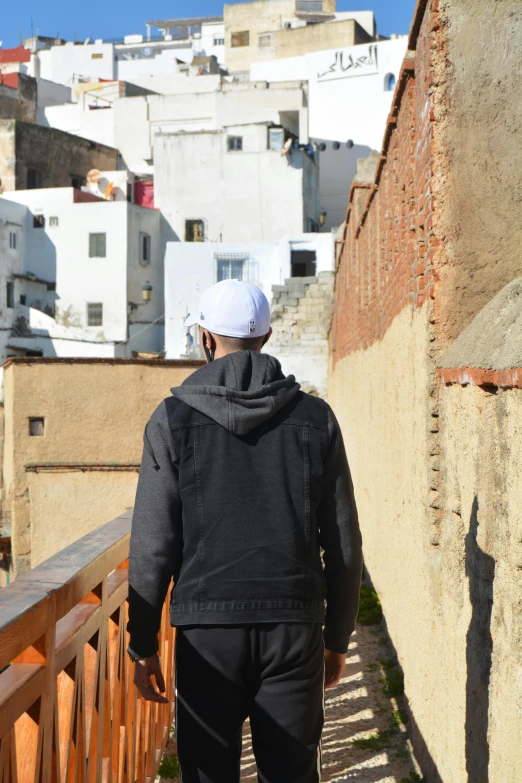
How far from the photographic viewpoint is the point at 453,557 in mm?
3537

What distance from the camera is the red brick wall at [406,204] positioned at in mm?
4102

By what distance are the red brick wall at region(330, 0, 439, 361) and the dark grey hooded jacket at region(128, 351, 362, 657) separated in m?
1.56

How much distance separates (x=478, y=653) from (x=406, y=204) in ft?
8.65

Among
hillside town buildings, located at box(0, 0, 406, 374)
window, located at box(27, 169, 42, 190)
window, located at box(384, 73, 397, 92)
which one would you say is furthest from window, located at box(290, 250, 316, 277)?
window, located at box(27, 169, 42, 190)

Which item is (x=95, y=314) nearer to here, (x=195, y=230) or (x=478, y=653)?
(x=195, y=230)

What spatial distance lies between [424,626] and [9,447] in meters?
16.7

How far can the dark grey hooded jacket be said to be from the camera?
2.53m

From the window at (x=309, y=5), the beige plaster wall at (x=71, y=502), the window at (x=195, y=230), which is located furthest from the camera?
the window at (x=309, y=5)

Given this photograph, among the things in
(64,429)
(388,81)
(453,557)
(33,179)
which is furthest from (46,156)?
(453,557)

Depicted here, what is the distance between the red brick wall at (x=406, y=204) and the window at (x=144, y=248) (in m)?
31.5

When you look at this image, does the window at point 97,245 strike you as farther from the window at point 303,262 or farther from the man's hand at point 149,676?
the man's hand at point 149,676

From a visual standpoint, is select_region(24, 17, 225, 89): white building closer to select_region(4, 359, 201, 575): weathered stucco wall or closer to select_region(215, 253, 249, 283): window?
select_region(215, 253, 249, 283): window

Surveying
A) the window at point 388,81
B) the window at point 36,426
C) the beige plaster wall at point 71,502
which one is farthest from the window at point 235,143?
the beige plaster wall at point 71,502

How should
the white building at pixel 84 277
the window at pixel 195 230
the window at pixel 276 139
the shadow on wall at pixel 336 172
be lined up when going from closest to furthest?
the white building at pixel 84 277
the window at pixel 276 139
the window at pixel 195 230
the shadow on wall at pixel 336 172
